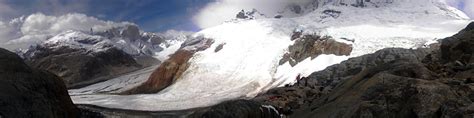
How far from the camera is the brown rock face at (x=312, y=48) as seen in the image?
472ft

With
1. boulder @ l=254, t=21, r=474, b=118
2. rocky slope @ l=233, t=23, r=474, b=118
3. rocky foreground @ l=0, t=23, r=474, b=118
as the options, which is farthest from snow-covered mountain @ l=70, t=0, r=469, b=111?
boulder @ l=254, t=21, r=474, b=118

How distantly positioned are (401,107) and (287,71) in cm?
13312

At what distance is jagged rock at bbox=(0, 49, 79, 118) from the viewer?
65.0 ft

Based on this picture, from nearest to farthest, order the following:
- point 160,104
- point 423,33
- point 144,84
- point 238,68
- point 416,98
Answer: point 416,98
point 160,104
point 423,33
point 238,68
point 144,84

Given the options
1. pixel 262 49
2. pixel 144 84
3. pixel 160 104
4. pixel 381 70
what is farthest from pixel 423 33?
pixel 381 70

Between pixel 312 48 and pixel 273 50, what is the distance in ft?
68.0

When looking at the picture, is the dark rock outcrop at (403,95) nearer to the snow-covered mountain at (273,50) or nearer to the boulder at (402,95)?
the boulder at (402,95)

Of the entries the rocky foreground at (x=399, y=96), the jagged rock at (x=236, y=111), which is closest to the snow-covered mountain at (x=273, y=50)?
the jagged rock at (x=236, y=111)

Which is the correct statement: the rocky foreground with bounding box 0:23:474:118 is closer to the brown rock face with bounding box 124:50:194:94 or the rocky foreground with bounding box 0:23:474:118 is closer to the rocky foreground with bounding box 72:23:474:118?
the rocky foreground with bounding box 72:23:474:118

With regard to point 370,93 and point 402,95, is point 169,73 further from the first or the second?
point 402,95

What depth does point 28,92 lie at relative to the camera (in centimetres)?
2105

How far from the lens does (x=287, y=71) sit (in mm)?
A: 149625

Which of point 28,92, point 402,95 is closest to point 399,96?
point 402,95

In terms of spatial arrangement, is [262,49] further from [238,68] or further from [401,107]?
[401,107]
